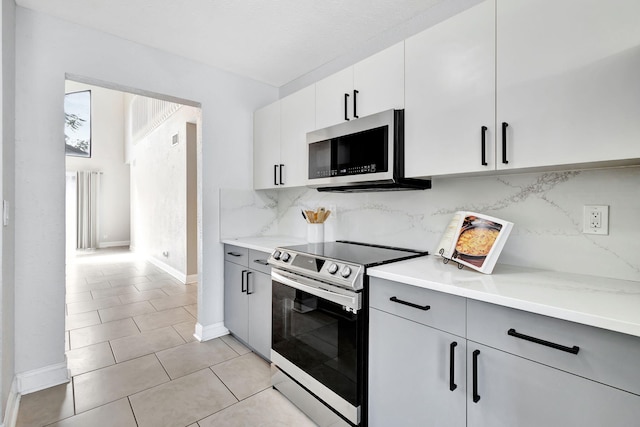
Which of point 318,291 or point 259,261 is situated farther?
point 259,261

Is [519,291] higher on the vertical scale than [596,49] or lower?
lower

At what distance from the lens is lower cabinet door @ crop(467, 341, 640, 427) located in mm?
913

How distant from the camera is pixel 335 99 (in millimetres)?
2217

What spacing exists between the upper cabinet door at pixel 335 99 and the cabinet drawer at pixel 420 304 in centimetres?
119

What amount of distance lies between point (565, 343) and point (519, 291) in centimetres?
21

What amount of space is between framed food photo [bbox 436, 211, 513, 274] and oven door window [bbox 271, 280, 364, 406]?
598 millimetres

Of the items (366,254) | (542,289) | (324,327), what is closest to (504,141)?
(542,289)

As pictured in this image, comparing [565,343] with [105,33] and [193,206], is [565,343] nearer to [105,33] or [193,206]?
[105,33]

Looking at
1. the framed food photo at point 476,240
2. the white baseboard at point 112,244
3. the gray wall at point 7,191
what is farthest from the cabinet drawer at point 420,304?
the white baseboard at point 112,244

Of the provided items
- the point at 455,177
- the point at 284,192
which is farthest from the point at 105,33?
the point at 455,177

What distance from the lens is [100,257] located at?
7.17 metres

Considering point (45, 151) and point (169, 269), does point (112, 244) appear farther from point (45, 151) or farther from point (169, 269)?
point (45, 151)

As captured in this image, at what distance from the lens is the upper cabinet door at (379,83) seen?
1.81 meters

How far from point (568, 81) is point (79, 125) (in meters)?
10.6
